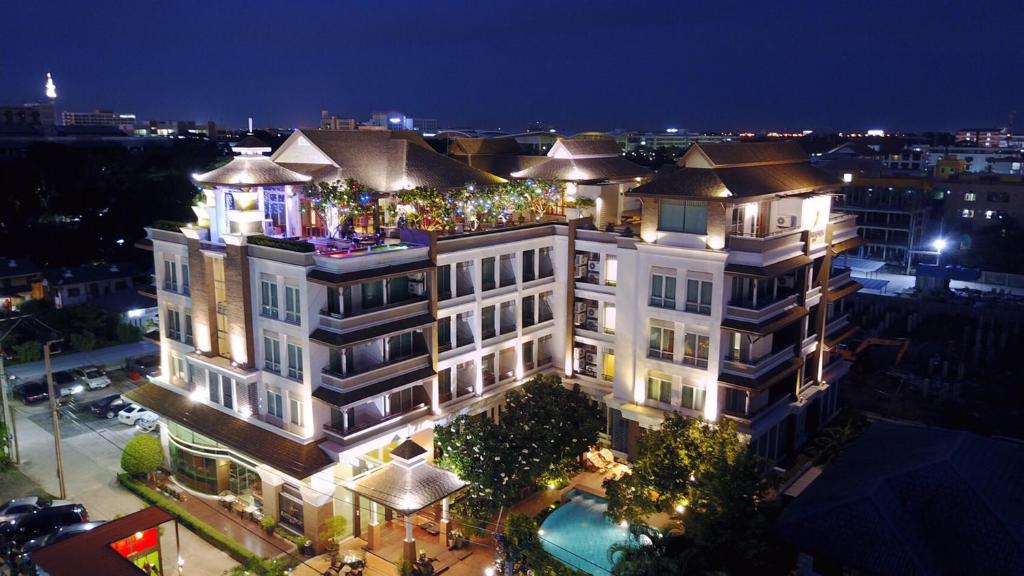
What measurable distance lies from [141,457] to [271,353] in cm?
1163

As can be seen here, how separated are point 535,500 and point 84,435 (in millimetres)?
31294

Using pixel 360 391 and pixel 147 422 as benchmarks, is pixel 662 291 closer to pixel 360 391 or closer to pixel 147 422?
pixel 360 391

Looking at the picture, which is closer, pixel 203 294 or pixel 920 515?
pixel 920 515

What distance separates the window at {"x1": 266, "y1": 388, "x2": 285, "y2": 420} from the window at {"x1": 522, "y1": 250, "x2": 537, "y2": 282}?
1576 centimetres

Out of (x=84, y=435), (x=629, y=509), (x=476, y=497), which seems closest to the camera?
(x=629, y=509)

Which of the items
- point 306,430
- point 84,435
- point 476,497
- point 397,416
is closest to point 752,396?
Answer: point 476,497

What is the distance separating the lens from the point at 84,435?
4900 centimetres

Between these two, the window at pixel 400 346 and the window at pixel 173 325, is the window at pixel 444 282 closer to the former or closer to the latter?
the window at pixel 400 346

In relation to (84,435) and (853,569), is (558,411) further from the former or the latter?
(84,435)

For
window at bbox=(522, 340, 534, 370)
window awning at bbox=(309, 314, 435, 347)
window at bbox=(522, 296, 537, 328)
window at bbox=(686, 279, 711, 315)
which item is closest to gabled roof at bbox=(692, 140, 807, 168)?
window at bbox=(686, 279, 711, 315)

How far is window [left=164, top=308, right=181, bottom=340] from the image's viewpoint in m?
43.1

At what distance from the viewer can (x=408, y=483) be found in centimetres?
3459

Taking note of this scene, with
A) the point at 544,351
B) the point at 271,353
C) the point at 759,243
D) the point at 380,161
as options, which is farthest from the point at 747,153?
the point at 271,353

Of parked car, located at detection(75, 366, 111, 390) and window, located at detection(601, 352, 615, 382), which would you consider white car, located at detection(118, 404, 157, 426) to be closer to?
parked car, located at detection(75, 366, 111, 390)
